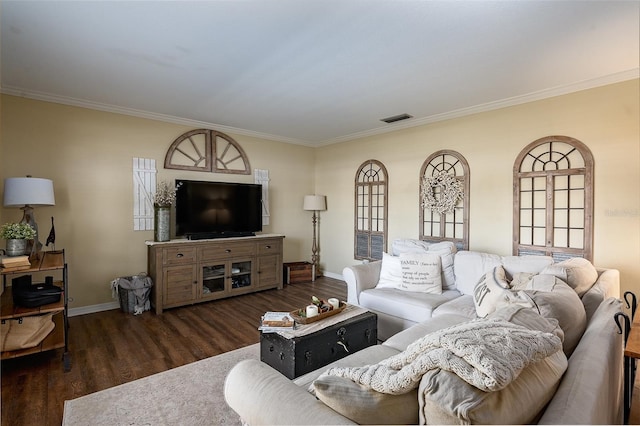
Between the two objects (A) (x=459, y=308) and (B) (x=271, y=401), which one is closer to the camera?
(B) (x=271, y=401)

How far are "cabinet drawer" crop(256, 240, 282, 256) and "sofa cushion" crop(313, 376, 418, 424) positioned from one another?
12.5ft

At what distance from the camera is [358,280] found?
10.9 ft

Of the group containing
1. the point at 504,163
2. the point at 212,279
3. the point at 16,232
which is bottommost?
the point at 212,279

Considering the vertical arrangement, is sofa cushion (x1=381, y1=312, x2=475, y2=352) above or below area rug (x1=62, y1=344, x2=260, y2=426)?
above

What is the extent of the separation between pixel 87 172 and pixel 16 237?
1.41 m

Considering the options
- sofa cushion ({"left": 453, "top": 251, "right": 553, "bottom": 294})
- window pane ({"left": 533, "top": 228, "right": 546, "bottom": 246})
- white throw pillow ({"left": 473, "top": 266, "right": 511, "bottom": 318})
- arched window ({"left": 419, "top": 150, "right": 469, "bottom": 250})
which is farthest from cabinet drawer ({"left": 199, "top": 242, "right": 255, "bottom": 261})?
window pane ({"left": 533, "top": 228, "right": 546, "bottom": 246})

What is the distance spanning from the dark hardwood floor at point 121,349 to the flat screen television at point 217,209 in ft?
3.19

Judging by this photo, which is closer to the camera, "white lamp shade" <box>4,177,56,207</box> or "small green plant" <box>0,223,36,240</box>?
"small green plant" <box>0,223,36,240</box>

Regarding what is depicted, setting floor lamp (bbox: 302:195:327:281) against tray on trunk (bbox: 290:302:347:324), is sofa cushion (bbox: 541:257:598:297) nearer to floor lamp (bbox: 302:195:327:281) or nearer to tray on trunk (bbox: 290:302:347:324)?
tray on trunk (bbox: 290:302:347:324)

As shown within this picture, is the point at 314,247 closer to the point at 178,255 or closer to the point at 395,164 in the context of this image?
the point at 395,164

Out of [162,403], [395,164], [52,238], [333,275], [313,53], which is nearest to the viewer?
[162,403]

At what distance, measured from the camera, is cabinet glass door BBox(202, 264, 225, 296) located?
427cm

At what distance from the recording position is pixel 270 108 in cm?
400

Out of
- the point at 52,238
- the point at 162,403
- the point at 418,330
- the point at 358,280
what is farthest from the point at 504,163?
the point at 52,238
